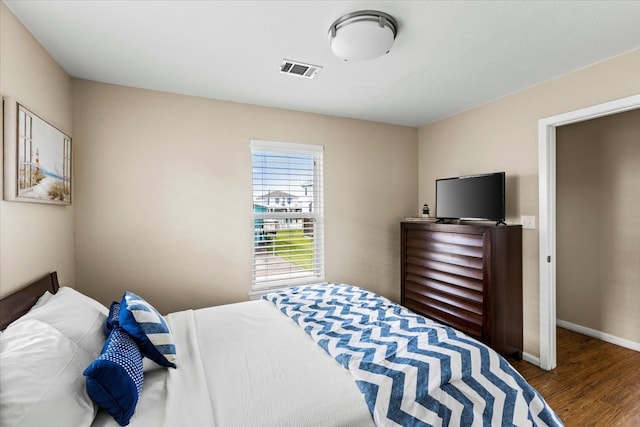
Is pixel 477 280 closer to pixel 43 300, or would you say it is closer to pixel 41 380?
pixel 41 380

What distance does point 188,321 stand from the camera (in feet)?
7.09

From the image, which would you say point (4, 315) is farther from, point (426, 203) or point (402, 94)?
point (426, 203)

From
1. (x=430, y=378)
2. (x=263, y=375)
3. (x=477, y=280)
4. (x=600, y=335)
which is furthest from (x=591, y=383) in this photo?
(x=263, y=375)

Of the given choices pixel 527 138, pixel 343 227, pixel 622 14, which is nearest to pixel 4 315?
pixel 343 227

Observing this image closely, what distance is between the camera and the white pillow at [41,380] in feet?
3.20

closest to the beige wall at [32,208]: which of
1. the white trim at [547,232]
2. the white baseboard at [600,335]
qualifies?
the white trim at [547,232]

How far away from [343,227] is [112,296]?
7.56ft

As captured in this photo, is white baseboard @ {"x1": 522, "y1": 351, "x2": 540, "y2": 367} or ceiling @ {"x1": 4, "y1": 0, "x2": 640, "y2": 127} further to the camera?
white baseboard @ {"x1": 522, "y1": 351, "x2": 540, "y2": 367}

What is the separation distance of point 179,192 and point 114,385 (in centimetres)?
197

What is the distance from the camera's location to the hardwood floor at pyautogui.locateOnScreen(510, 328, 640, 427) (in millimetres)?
2057

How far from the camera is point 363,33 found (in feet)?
5.76

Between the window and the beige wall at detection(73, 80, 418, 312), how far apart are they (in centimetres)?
10

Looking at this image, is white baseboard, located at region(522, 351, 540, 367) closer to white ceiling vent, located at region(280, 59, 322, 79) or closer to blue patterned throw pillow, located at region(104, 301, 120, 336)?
white ceiling vent, located at region(280, 59, 322, 79)

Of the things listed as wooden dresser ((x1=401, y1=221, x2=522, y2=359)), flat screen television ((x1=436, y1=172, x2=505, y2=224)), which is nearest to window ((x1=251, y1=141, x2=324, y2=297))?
wooden dresser ((x1=401, y1=221, x2=522, y2=359))
